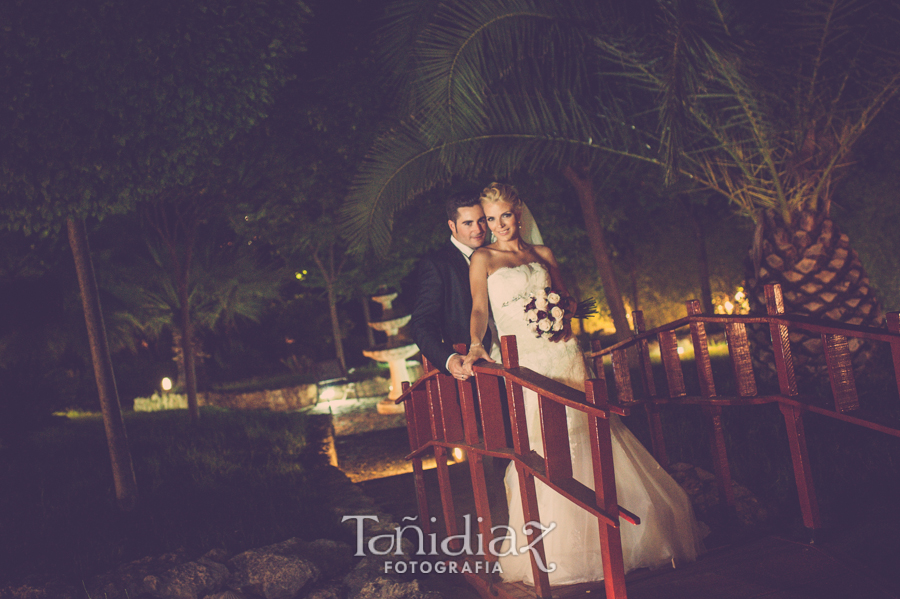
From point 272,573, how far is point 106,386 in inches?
110

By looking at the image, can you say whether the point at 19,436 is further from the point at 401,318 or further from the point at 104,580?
the point at 401,318

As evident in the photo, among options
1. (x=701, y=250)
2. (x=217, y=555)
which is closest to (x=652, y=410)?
(x=217, y=555)

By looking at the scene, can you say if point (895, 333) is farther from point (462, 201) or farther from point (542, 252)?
point (462, 201)

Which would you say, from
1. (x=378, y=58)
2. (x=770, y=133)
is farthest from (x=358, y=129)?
(x=770, y=133)

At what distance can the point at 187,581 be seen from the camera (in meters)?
4.16

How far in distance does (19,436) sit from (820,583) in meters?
8.20

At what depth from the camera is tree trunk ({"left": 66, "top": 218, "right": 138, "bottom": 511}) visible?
5871mm

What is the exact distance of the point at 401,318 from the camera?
13289 mm

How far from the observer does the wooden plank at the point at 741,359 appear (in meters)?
3.80

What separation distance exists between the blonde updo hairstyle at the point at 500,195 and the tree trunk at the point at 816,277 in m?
3.84

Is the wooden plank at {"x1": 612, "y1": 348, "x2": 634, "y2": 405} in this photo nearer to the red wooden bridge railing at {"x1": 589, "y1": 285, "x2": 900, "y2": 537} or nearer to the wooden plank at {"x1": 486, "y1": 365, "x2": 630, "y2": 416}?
the red wooden bridge railing at {"x1": 589, "y1": 285, "x2": 900, "y2": 537}

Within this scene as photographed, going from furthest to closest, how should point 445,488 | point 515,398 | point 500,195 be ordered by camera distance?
point 445,488
point 500,195
point 515,398

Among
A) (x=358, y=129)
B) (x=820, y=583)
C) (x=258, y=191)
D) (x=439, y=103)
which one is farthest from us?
(x=258, y=191)

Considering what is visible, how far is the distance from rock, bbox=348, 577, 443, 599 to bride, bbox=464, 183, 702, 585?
494 mm
